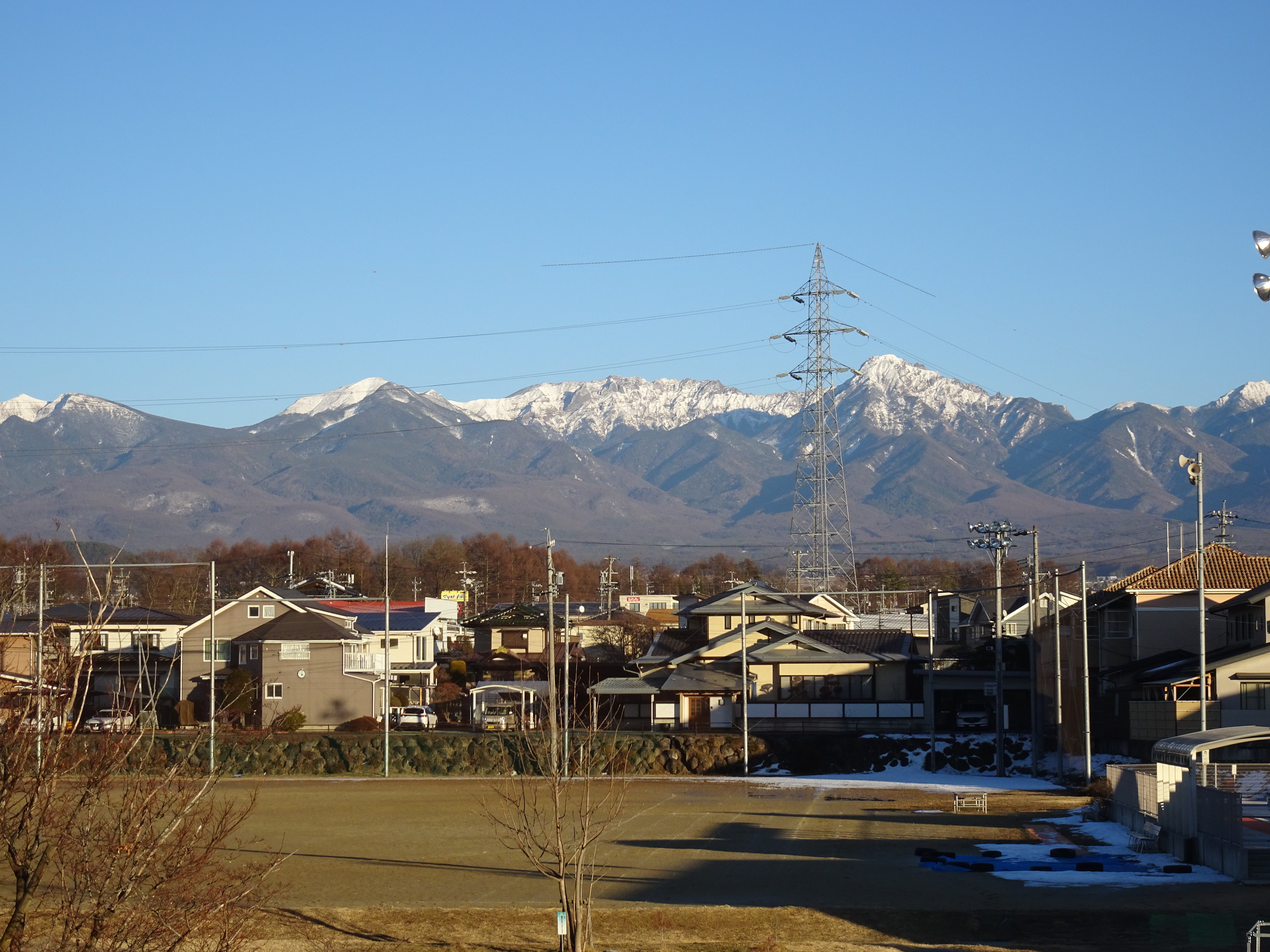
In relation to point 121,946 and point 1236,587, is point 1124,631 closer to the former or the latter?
point 1236,587

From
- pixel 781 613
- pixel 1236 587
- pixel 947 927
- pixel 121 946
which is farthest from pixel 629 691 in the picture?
pixel 121 946

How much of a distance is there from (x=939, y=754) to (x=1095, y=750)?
505 centimetres

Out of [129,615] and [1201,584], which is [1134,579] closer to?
[1201,584]

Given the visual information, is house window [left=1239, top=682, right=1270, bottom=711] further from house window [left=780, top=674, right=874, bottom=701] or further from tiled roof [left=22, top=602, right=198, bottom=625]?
tiled roof [left=22, top=602, right=198, bottom=625]

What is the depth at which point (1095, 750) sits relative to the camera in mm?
41344

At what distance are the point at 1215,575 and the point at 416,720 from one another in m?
30.0

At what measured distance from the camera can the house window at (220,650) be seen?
5156 centimetres

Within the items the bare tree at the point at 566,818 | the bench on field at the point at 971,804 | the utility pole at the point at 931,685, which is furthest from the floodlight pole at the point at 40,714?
the utility pole at the point at 931,685

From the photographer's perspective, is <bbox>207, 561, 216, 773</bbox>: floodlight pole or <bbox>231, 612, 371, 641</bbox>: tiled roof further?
<bbox>231, 612, 371, 641</bbox>: tiled roof

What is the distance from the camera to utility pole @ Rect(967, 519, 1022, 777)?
38.7 m

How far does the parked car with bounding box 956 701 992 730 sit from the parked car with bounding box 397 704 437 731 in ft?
64.6

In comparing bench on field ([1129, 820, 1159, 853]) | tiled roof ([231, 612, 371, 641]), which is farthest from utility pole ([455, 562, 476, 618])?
bench on field ([1129, 820, 1159, 853])

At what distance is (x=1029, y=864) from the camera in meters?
19.9

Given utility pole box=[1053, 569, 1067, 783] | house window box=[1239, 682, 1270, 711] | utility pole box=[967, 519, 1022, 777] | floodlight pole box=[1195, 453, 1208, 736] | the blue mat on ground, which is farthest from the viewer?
utility pole box=[967, 519, 1022, 777]
